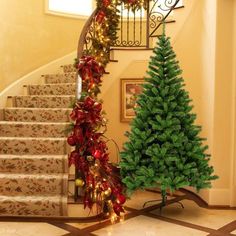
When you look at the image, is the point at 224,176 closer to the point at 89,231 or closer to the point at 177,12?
the point at 89,231

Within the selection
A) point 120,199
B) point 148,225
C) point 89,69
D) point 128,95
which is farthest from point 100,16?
point 148,225

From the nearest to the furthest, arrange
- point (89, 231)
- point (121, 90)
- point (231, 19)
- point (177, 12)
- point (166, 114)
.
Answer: point (89, 231), point (166, 114), point (231, 19), point (177, 12), point (121, 90)

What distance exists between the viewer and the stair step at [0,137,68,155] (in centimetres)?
437

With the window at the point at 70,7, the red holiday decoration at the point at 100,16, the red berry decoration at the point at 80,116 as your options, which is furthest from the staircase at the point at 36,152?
the window at the point at 70,7

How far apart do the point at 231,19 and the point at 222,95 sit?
83 centimetres

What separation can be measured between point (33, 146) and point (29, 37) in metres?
2.27

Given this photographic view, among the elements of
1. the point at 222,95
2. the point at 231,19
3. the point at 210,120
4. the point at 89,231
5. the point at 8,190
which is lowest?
the point at 89,231

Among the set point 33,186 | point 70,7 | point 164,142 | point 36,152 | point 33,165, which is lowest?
point 33,186

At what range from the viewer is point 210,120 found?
4203 mm

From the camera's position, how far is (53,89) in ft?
18.2

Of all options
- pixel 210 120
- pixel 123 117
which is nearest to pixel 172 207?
pixel 210 120

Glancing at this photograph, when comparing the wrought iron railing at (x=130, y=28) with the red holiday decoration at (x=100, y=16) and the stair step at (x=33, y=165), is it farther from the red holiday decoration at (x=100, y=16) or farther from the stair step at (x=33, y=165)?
the stair step at (x=33, y=165)

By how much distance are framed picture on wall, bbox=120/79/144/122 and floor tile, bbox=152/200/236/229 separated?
166 centimetres

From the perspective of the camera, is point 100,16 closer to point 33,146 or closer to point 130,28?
point 33,146
